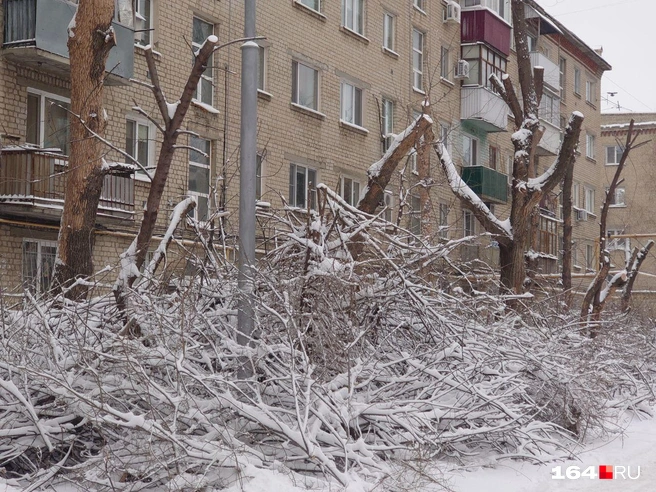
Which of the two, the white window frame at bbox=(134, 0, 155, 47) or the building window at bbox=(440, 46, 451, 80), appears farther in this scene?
the building window at bbox=(440, 46, 451, 80)

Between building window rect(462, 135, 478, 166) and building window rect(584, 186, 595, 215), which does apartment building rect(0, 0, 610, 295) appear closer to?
building window rect(462, 135, 478, 166)

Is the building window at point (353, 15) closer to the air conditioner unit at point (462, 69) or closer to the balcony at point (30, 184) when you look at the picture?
the air conditioner unit at point (462, 69)

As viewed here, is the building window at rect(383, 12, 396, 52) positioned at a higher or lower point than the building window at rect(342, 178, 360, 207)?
higher

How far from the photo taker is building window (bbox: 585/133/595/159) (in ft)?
146

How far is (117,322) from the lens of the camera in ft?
26.4

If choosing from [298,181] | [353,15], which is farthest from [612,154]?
[298,181]

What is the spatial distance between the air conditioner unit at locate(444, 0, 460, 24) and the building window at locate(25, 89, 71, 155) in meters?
16.9

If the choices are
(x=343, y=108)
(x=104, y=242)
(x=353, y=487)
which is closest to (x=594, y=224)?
(x=343, y=108)

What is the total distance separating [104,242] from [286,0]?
27.1 feet

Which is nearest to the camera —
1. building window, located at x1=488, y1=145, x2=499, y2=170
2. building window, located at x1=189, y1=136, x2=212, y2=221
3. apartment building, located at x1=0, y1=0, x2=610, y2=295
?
apartment building, located at x1=0, y1=0, x2=610, y2=295

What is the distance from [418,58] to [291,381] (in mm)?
25017

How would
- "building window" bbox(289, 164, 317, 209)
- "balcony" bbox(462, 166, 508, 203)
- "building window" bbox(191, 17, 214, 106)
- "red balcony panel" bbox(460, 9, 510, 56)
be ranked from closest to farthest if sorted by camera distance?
"building window" bbox(191, 17, 214, 106) < "building window" bbox(289, 164, 317, 209) < "balcony" bbox(462, 166, 508, 203) < "red balcony panel" bbox(460, 9, 510, 56)

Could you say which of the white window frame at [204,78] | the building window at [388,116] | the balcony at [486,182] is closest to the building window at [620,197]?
the balcony at [486,182]

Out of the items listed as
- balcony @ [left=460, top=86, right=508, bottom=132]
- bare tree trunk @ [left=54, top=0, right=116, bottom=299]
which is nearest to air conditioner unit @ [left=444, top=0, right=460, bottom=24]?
balcony @ [left=460, top=86, right=508, bottom=132]
